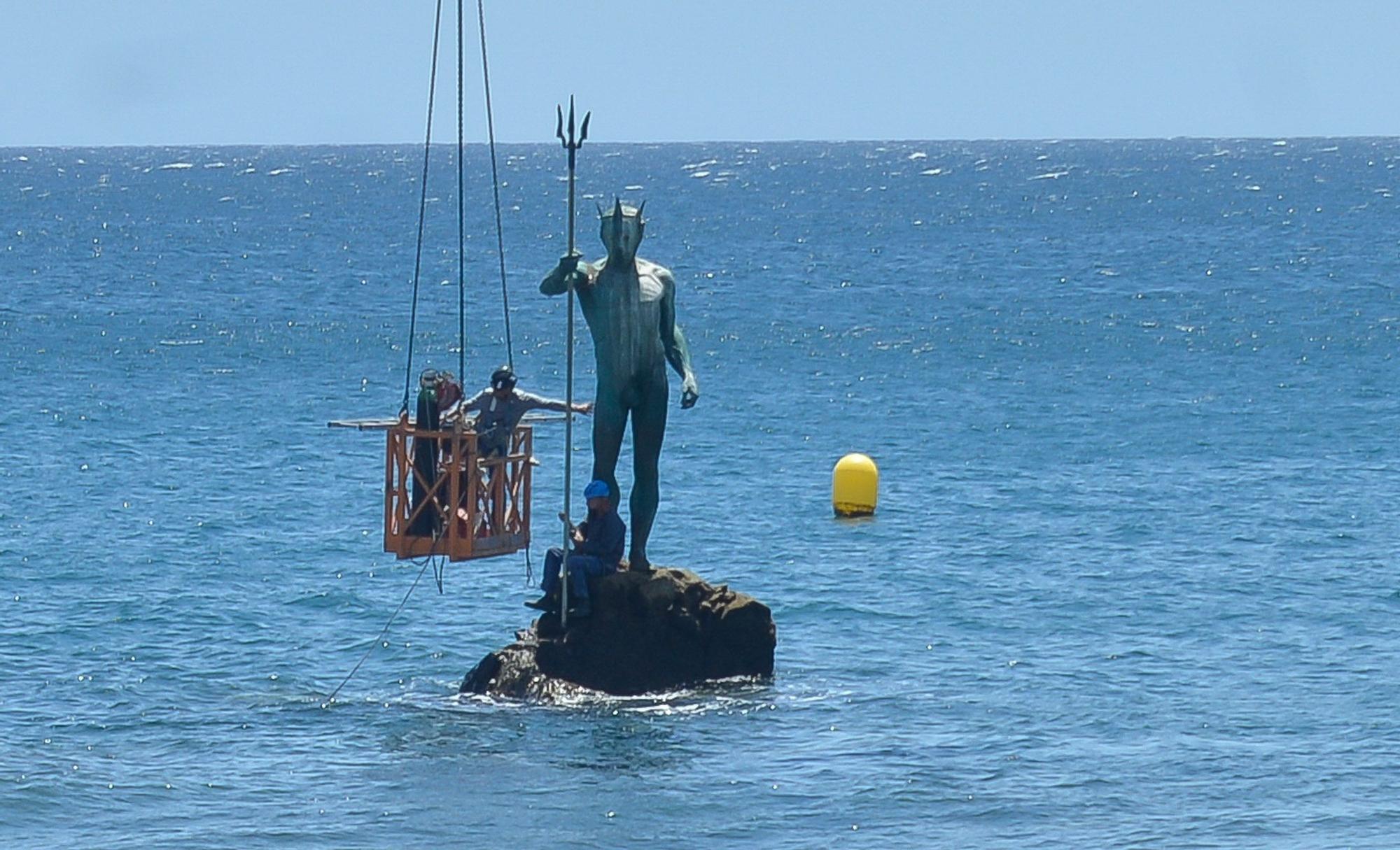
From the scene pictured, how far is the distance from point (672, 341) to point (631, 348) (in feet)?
1.32

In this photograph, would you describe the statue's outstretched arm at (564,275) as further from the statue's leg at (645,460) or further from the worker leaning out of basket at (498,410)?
the statue's leg at (645,460)

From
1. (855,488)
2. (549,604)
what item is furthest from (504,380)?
(855,488)

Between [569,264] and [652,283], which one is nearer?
[569,264]

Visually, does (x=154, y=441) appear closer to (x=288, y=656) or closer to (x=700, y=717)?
(x=288, y=656)

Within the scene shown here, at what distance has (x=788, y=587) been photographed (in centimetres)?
3058

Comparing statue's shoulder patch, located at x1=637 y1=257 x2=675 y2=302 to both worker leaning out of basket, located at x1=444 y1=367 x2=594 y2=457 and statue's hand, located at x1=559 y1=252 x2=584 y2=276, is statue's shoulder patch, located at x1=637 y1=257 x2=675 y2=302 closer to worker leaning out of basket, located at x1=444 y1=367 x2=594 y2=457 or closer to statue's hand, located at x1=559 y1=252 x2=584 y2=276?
statue's hand, located at x1=559 y1=252 x2=584 y2=276

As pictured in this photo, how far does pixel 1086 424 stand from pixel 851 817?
Answer: 31.1 m

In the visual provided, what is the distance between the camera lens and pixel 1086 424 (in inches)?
1946

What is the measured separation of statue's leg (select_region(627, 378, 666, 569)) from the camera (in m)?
21.4

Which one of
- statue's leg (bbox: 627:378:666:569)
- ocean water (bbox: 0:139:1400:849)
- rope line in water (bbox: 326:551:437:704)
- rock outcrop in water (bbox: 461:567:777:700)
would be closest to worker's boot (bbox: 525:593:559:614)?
rock outcrop in water (bbox: 461:567:777:700)

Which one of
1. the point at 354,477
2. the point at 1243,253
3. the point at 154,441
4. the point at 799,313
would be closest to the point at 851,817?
the point at 354,477

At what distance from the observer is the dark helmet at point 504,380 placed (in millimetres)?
20516

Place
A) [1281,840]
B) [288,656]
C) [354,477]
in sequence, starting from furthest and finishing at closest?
1. [354,477]
2. [288,656]
3. [1281,840]

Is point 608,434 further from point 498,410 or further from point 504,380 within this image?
point 504,380
